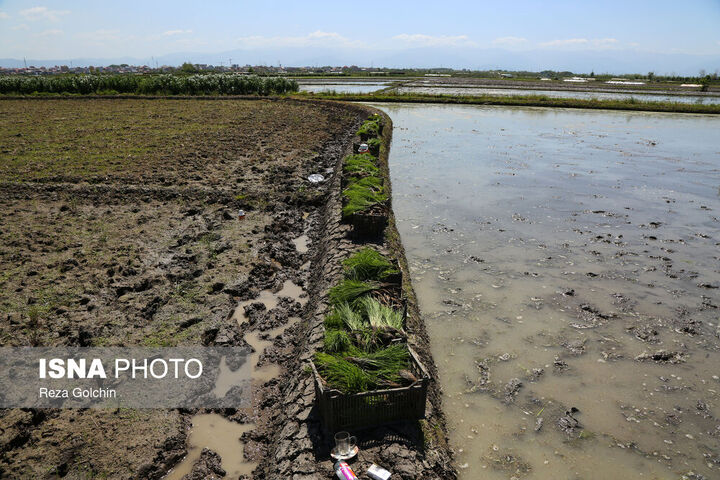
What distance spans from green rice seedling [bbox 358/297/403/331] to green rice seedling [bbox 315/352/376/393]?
71 centimetres

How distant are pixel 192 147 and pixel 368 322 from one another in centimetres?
1269

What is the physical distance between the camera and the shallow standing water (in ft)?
13.1

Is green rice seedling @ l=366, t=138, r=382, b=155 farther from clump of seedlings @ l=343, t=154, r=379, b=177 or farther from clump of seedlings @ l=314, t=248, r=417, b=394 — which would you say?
clump of seedlings @ l=314, t=248, r=417, b=394

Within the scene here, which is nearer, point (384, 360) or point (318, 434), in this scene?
point (318, 434)

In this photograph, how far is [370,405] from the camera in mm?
3365

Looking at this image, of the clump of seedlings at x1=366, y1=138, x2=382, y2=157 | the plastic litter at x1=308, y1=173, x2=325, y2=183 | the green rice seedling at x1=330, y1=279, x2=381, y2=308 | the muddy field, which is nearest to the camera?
the muddy field

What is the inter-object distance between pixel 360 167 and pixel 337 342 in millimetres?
6271

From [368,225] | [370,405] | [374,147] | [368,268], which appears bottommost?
[370,405]

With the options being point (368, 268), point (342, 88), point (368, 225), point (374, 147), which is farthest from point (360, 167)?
point (342, 88)

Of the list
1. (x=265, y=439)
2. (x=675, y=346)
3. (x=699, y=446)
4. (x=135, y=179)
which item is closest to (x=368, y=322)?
(x=265, y=439)

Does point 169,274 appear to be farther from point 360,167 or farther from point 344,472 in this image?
point 360,167

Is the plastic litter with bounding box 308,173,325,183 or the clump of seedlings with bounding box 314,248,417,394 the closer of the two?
the clump of seedlings with bounding box 314,248,417,394

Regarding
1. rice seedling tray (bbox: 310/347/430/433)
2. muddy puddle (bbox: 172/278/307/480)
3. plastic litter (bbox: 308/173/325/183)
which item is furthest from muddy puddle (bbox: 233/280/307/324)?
plastic litter (bbox: 308/173/325/183)

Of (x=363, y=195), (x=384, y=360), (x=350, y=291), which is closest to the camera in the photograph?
(x=384, y=360)
